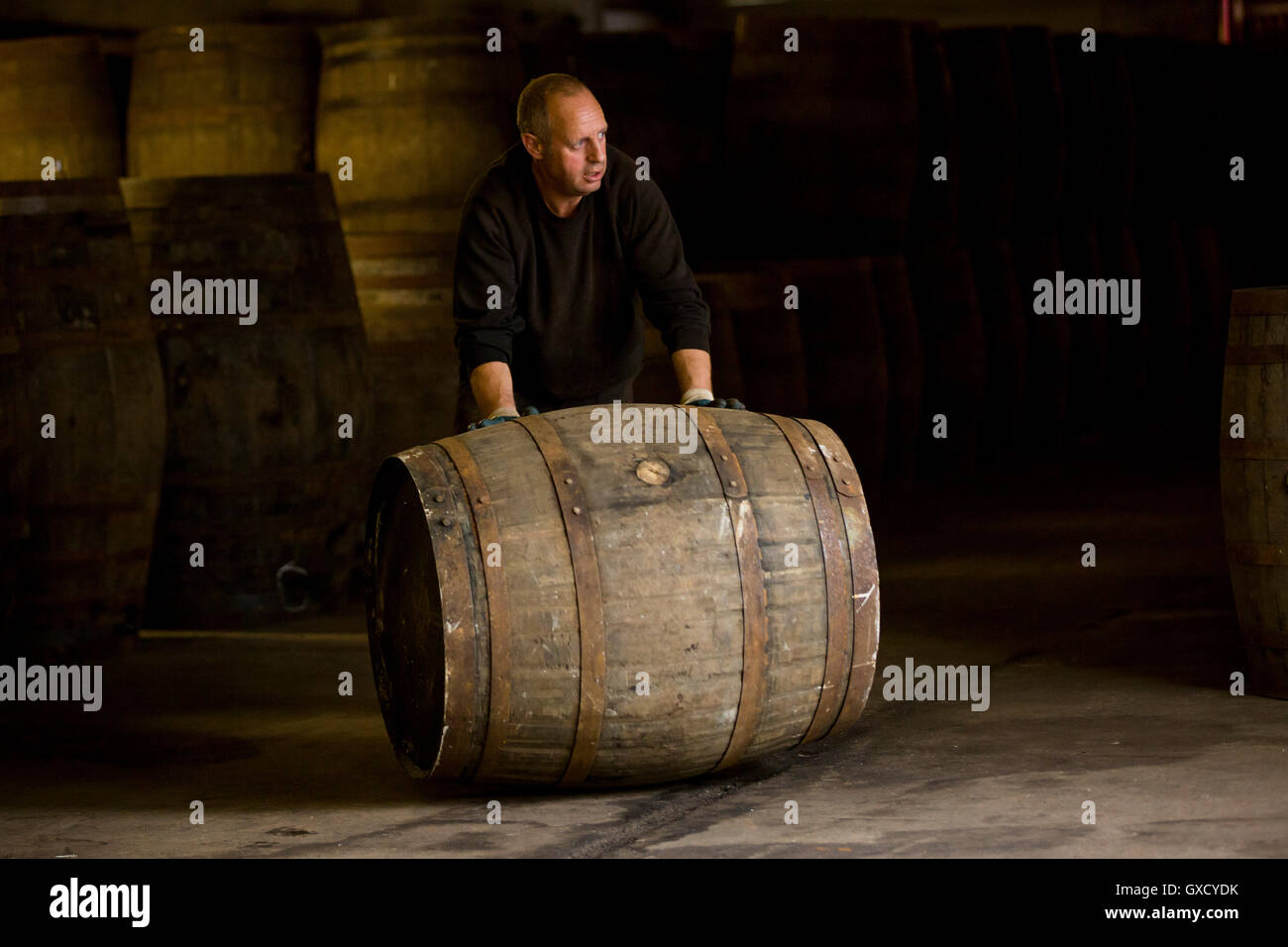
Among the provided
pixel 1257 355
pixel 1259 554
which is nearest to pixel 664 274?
pixel 1257 355

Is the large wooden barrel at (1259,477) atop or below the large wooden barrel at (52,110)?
below

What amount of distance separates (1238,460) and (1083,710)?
27.2 inches

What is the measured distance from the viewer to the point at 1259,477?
423 cm

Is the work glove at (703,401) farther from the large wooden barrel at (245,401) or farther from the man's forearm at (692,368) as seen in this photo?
the large wooden barrel at (245,401)

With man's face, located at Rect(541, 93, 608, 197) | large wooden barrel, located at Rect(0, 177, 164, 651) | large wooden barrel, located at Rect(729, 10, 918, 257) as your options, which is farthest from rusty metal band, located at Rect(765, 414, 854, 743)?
large wooden barrel, located at Rect(729, 10, 918, 257)

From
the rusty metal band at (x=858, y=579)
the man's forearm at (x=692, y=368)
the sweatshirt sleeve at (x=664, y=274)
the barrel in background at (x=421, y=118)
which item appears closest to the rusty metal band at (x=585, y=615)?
the rusty metal band at (x=858, y=579)

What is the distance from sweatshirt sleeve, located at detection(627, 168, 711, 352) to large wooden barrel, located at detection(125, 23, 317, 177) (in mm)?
3429

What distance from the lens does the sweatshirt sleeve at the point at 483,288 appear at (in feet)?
12.8

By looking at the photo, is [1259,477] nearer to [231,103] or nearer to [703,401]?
[703,401]

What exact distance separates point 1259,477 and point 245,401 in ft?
10.5

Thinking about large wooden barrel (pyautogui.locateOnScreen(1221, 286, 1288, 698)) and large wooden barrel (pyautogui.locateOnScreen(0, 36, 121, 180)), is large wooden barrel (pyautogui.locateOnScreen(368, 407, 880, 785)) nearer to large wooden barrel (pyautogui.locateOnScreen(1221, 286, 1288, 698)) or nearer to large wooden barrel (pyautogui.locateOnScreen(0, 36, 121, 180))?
large wooden barrel (pyautogui.locateOnScreen(1221, 286, 1288, 698))

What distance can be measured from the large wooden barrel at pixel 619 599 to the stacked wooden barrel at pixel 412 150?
3.08 meters

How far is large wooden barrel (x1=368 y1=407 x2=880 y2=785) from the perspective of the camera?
3.31m

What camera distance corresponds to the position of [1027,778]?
357cm
